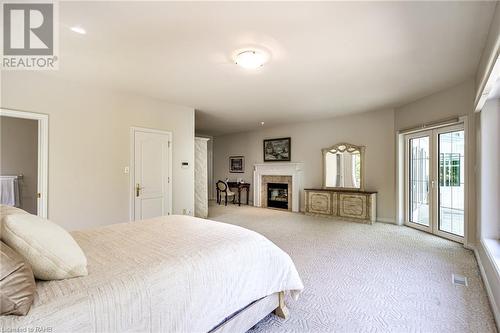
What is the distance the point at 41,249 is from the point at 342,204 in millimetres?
5597

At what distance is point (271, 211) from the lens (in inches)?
273

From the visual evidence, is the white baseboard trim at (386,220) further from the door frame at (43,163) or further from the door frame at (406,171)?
the door frame at (43,163)

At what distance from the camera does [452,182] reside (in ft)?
13.3

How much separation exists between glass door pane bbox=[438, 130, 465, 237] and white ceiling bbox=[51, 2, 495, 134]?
3.09ft

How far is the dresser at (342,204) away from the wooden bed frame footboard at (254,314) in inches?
159

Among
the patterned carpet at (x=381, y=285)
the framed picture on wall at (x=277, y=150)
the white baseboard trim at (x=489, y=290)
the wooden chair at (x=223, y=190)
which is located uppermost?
Result: the framed picture on wall at (x=277, y=150)

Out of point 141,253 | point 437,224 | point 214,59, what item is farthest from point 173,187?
point 437,224

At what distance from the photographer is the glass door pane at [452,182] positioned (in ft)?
12.8

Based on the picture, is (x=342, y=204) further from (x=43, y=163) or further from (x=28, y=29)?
(x=28, y=29)

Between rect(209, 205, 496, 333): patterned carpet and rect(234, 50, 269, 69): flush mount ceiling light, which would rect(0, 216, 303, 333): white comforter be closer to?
rect(209, 205, 496, 333): patterned carpet

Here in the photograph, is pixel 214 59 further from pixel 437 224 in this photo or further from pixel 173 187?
pixel 437 224

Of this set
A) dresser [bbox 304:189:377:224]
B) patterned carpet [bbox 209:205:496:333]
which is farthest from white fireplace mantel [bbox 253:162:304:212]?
patterned carpet [bbox 209:205:496:333]

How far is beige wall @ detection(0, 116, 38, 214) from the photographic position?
4.67 metres

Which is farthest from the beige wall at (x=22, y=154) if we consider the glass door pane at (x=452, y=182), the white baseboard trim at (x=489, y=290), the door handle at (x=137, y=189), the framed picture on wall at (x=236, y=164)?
the glass door pane at (x=452, y=182)
